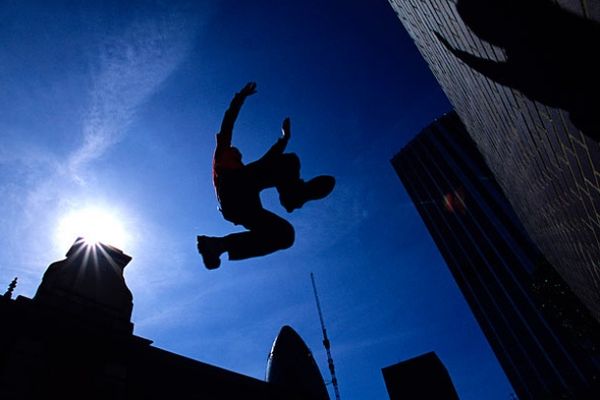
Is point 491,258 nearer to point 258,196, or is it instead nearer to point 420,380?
point 420,380

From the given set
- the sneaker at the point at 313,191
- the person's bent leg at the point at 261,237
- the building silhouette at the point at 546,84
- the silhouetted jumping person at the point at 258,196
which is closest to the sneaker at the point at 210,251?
the silhouetted jumping person at the point at 258,196

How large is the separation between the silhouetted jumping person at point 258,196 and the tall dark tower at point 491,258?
40.5 meters

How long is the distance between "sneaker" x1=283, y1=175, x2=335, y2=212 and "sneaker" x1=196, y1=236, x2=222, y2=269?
0.80 metres

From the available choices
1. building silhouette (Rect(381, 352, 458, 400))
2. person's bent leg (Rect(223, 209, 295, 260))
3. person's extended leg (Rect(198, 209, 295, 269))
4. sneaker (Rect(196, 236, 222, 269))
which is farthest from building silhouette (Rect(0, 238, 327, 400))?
building silhouette (Rect(381, 352, 458, 400))

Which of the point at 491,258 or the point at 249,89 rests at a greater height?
the point at 491,258

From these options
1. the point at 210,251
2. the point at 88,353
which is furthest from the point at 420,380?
the point at 88,353

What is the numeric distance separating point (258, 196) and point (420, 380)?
135 inches

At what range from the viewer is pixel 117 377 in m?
11.2

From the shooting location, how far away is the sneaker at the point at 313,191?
116 inches

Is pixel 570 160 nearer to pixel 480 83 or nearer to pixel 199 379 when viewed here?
pixel 480 83

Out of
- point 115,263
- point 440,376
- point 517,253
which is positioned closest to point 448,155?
point 517,253

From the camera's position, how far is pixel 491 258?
51062 millimetres

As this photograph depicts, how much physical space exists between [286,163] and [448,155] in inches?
2415

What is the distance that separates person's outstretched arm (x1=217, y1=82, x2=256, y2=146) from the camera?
3289mm
